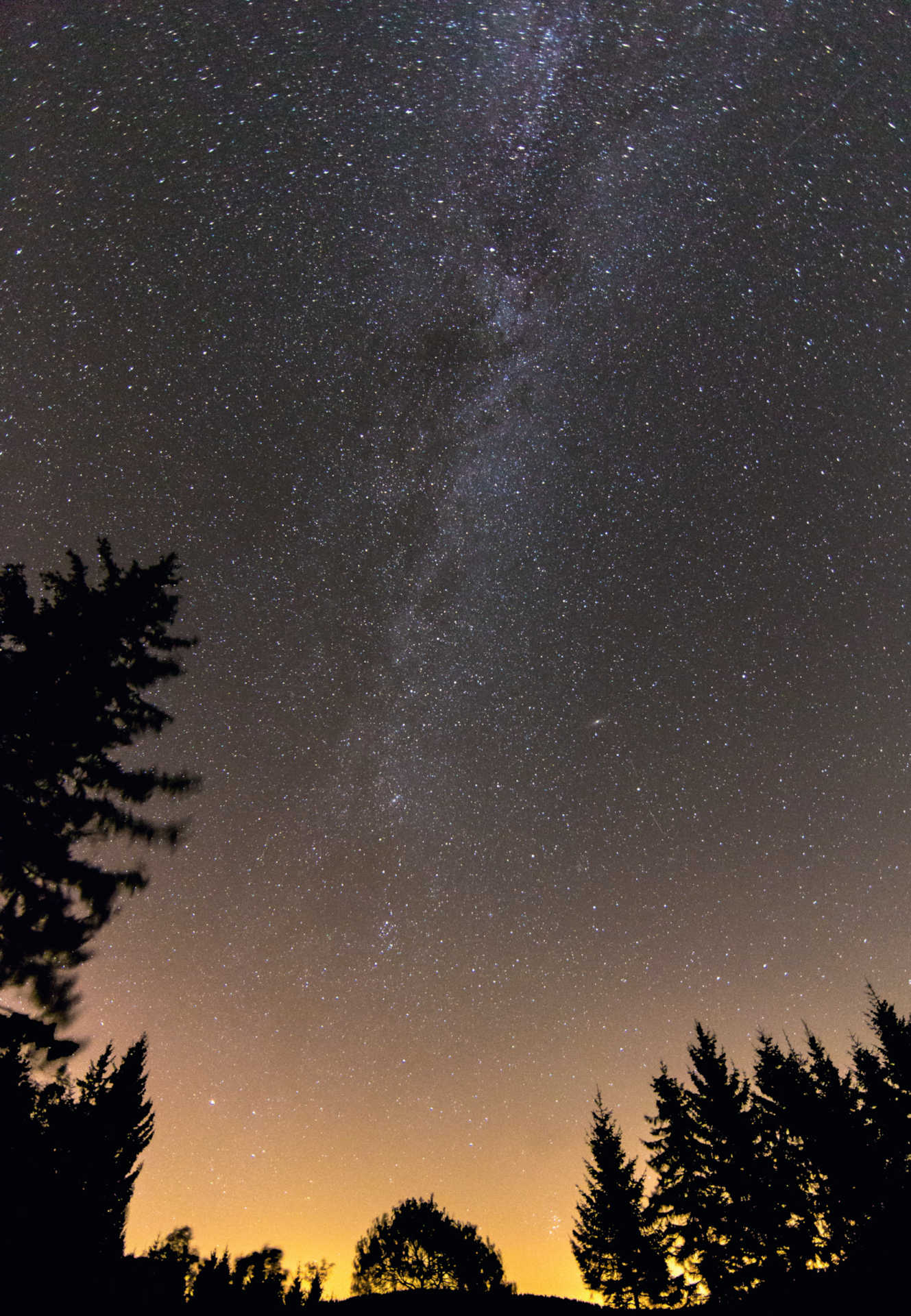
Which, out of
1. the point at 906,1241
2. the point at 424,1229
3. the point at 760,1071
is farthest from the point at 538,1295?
the point at 424,1229

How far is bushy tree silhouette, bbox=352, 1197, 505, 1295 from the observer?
35.0 metres

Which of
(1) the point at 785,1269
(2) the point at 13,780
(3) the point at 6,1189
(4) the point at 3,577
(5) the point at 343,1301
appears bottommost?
(1) the point at 785,1269

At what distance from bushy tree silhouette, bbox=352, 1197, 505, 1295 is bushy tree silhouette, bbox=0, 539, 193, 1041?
122 ft

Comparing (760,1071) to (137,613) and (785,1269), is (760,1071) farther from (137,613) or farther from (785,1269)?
(137,613)

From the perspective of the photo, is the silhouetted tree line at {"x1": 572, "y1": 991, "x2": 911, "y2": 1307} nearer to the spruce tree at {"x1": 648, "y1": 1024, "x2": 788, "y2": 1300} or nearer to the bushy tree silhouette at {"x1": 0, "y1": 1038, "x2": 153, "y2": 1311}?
the spruce tree at {"x1": 648, "y1": 1024, "x2": 788, "y2": 1300}

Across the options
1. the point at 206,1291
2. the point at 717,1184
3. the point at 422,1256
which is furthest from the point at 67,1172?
the point at 422,1256

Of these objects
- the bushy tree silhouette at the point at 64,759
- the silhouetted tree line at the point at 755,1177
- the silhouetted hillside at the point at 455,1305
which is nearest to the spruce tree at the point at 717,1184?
the silhouetted tree line at the point at 755,1177

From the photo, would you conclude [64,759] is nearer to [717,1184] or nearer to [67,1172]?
[67,1172]

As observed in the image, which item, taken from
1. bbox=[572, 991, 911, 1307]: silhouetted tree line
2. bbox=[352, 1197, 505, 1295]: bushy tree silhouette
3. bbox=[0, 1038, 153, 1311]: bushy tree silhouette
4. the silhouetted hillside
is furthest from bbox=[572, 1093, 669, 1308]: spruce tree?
bbox=[352, 1197, 505, 1295]: bushy tree silhouette

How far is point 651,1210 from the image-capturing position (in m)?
19.2

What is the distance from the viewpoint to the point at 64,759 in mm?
11297

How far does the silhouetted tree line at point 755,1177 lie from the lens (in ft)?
53.9

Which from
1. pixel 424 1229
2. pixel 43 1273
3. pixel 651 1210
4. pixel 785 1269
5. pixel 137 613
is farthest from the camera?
pixel 424 1229

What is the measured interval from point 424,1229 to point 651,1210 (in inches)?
1037
